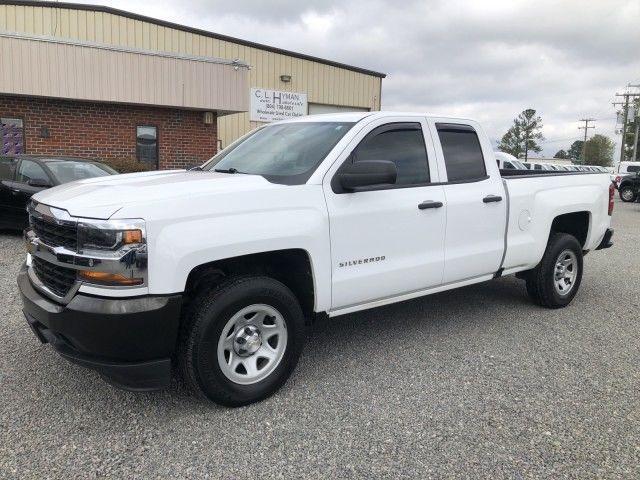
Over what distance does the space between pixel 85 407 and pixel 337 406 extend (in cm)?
155

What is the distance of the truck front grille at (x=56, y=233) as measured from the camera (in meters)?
2.94

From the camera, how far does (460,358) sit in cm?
421

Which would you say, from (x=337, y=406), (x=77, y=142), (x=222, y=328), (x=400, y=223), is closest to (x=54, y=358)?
(x=222, y=328)

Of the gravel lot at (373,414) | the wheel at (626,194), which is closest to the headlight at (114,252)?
the gravel lot at (373,414)

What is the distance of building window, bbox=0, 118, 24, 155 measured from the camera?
42.8 feet

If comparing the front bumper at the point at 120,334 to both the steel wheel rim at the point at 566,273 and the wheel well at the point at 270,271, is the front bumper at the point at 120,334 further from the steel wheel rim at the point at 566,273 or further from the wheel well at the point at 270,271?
the steel wheel rim at the point at 566,273

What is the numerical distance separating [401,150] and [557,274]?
2539 mm

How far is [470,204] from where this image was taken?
175 inches

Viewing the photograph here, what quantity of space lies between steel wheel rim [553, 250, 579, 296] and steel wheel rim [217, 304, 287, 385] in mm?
3354

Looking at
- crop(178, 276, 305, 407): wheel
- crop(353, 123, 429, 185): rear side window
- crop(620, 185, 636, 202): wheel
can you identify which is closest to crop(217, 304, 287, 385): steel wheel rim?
crop(178, 276, 305, 407): wheel

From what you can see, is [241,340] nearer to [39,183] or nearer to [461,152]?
[461,152]

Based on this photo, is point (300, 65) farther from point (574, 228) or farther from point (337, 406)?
point (337, 406)

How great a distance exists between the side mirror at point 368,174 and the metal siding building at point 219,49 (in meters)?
12.0

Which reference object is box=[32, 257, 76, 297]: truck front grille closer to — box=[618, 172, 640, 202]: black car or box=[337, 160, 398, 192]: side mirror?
box=[337, 160, 398, 192]: side mirror
